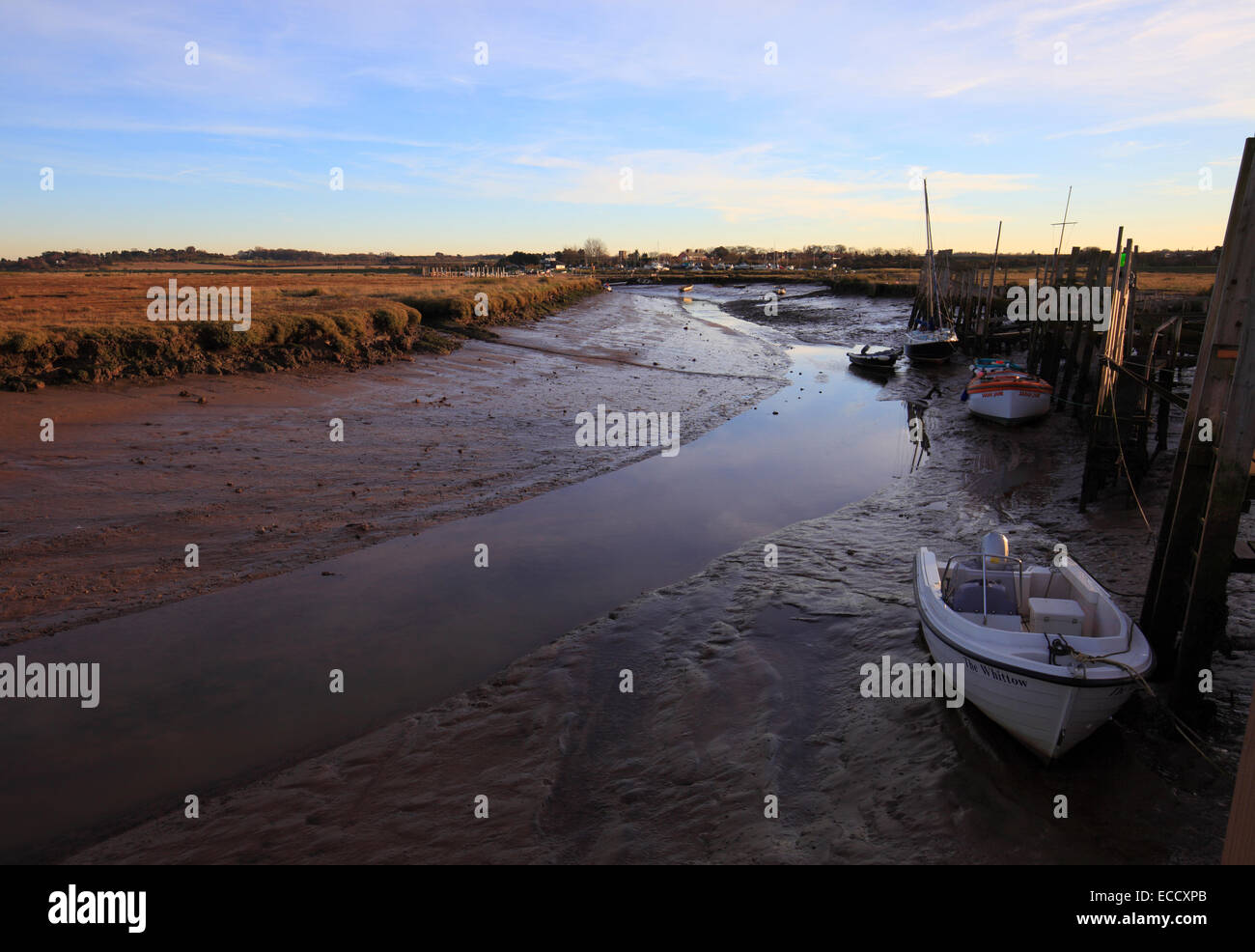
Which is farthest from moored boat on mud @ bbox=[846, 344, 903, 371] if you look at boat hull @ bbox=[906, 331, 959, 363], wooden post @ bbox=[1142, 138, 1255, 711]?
wooden post @ bbox=[1142, 138, 1255, 711]

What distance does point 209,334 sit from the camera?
74.2 ft

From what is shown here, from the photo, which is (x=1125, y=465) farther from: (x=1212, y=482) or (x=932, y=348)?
(x=932, y=348)

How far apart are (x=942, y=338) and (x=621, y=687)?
3373 centimetres

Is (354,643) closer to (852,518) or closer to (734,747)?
(734,747)

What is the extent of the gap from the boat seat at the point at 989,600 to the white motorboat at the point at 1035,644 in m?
0.01

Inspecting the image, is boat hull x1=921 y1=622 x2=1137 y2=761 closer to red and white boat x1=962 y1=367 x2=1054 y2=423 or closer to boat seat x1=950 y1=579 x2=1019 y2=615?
boat seat x1=950 y1=579 x2=1019 y2=615

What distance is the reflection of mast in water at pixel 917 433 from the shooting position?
20.1m

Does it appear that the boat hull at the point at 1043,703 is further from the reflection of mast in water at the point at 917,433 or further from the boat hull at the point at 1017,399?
the boat hull at the point at 1017,399

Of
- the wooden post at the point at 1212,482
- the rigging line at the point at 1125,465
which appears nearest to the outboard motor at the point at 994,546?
the wooden post at the point at 1212,482

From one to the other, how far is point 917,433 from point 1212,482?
16881 mm

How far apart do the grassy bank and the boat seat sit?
21048mm

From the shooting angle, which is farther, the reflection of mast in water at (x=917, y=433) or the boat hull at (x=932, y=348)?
the boat hull at (x=932, y=348)

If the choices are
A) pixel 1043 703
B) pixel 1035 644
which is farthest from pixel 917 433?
pixel 1043 703
